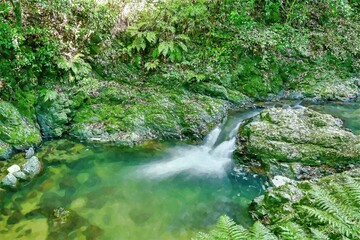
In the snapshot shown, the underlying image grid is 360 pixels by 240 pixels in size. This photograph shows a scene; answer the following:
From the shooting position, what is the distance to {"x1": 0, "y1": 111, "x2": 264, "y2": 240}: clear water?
4.98 m

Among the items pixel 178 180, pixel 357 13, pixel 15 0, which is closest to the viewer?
pixel 178 180

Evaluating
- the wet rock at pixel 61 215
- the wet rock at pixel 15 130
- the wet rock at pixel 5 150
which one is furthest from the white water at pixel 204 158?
the wet rock at pixel 5 150

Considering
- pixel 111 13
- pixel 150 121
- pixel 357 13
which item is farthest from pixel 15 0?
pixel 357 13

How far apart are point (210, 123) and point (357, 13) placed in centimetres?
1276

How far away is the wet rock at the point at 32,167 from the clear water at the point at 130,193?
0.59ft

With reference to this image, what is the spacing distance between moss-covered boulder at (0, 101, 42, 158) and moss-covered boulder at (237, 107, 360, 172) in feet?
17.4

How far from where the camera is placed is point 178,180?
6.63 meters

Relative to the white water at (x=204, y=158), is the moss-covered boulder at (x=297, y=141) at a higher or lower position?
higher

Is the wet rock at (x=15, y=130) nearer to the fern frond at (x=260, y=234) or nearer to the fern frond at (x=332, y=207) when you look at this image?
the fern frond at (x=260, y=234)

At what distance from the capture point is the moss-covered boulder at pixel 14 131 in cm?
671

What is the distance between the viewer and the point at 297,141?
7.15m

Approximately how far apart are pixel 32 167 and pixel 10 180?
535 millimetres

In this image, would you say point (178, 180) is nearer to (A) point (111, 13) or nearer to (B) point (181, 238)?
(B) point (181, 238)

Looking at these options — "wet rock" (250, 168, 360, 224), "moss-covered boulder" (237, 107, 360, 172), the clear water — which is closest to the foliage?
"wet rock" (250, 168, 360, 224)
